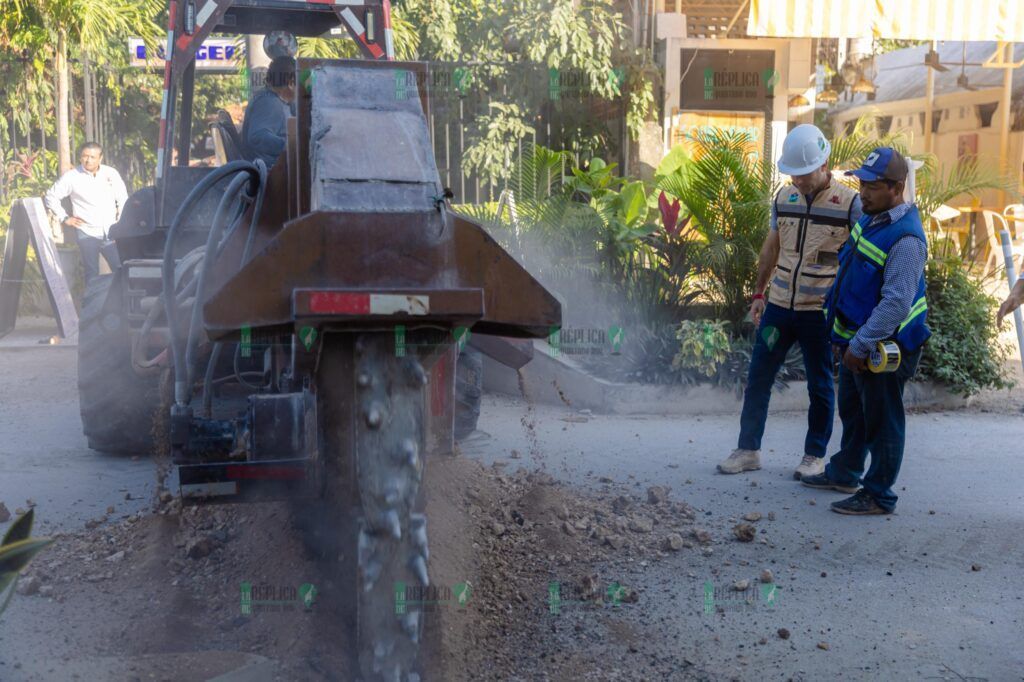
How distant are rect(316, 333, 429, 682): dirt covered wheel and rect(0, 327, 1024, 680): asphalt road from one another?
1116 mm

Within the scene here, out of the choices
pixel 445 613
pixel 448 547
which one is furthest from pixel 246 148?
pixel 445 613

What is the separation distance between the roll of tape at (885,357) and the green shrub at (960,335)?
3.09 metres

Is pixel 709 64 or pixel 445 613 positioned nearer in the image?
pixel 445 613

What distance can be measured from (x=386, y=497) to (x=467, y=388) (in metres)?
3.24

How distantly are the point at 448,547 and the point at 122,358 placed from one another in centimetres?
269

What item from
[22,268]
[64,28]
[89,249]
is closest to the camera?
[22,268]

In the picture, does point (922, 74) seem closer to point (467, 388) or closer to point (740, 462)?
point (740, 462)

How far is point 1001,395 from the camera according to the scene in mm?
8359

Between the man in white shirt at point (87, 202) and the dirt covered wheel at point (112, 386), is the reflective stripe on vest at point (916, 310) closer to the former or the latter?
the dirt covered wheel at point (112, 386)

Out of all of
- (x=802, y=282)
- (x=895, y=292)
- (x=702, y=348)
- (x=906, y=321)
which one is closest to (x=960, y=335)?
(x=702, y=348)

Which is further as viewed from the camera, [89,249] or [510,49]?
[510,49]

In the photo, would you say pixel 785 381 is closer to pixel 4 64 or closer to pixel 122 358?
pixel 122 358

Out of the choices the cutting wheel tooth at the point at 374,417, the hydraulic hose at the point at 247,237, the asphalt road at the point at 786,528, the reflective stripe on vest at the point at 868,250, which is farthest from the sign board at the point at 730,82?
the cutting wheel tooth at the point at 374,417

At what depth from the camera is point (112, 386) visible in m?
6.05
